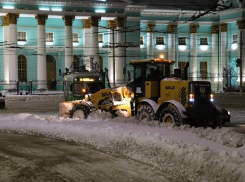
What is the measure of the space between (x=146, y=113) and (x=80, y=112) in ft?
13.9

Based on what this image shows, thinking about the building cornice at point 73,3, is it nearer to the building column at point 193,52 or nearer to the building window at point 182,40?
the building window at point 182,40

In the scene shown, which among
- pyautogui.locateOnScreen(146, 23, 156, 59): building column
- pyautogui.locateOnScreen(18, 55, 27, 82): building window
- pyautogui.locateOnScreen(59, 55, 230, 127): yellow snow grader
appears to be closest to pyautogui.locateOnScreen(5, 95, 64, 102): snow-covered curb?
pyautogui.locateOnScreen(18, 55, 27, 82): building window

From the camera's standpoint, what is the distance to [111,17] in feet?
169

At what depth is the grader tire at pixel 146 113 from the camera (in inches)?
647

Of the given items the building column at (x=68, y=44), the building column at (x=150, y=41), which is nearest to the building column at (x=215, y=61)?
the building column at (x=150, y=41)

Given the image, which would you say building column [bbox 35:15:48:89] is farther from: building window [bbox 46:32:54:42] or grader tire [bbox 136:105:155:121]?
grader tire [bbox 136:105:155:121]

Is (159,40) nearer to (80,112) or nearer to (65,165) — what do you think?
(80,112)

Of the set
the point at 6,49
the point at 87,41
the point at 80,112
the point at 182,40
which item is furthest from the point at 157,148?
the point at 182,40

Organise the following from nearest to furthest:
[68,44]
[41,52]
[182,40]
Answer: [41,52] → [68,44] → [182,40]

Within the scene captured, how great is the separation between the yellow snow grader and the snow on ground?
646 millimetres

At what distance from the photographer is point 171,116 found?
50.3 feet

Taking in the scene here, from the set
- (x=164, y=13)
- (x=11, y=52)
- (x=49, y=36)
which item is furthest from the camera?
(x=164, y=13)

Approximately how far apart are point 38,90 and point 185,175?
42.6m

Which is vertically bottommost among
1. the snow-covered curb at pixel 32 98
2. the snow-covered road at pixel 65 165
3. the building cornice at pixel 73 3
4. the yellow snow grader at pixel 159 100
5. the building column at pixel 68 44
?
the snow-covered road at pixel 65 165
